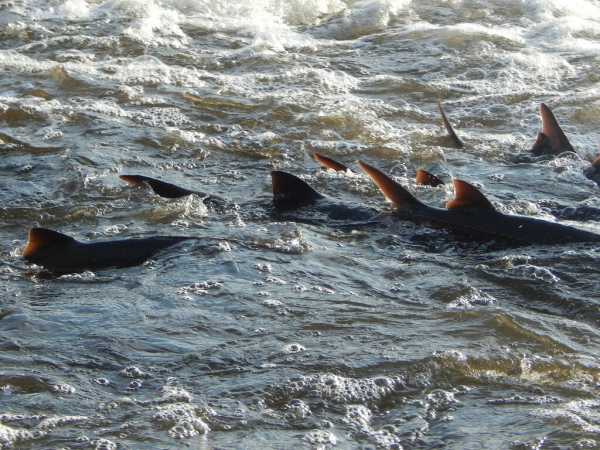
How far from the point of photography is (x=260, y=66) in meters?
11.1

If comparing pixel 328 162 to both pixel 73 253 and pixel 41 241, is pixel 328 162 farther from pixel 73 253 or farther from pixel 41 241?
pixel 41 241

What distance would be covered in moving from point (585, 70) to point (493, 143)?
2.79 m

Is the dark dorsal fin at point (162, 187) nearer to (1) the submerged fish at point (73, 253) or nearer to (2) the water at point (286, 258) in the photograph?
(2) the water at point (286, 258)

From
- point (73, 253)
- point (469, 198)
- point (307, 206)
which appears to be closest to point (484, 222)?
point (469, 198)

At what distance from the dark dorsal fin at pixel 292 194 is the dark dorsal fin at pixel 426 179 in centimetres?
76

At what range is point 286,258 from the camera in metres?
6.29

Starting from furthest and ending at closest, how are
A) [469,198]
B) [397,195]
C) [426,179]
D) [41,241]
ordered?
[426,179] → [397,195] → [469,198] → [41,241]

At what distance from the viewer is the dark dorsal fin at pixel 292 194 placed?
6.97 m

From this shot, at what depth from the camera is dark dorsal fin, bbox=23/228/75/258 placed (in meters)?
5.92

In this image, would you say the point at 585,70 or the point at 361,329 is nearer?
the point at 361,329

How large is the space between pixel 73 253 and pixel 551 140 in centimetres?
403

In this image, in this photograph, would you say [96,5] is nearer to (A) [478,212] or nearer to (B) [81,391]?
(A) [478,212]

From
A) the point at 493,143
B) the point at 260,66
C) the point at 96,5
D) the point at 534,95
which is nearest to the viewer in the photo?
the point at 493,143

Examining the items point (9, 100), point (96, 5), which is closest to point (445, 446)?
point (9, 100)
